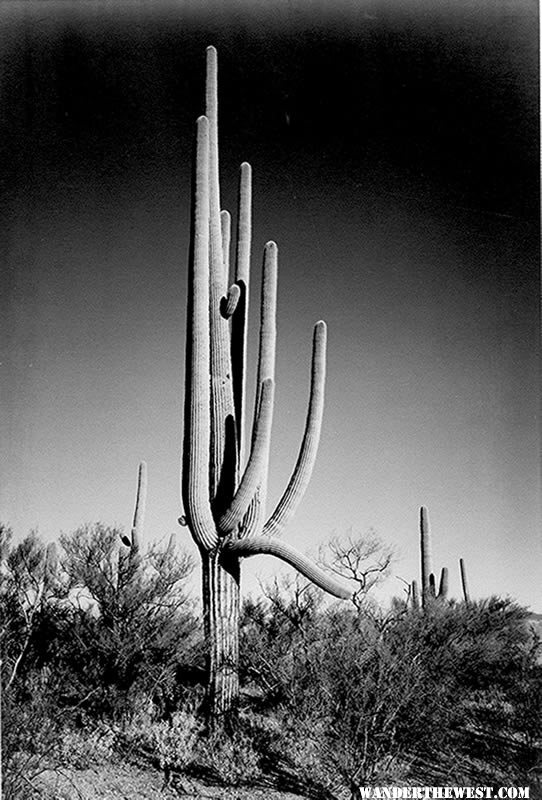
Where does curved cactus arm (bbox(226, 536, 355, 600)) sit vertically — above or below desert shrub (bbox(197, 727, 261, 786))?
above

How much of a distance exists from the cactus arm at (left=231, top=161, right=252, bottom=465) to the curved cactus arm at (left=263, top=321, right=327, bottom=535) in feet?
2.86

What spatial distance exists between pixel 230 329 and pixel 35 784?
235 inches

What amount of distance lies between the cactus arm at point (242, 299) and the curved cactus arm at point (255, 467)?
3.23 feet

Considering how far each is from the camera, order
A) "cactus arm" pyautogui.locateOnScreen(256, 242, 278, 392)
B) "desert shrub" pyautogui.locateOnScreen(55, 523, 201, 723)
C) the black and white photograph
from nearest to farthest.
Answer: the black and white photograph → "desert shrub" pyautogui.locateOnScreen(55, 523, 201, 723) → "cactus arm" pyautogui.locateOnScreen(256, 242, 278, 392)

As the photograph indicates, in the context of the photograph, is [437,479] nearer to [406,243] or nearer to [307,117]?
[406,243]

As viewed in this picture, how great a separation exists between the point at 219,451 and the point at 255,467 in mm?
782

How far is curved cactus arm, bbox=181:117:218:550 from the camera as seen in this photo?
8.28 metres

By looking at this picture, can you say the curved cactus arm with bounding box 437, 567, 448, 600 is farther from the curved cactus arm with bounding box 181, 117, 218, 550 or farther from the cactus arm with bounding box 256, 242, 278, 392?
the curved cactus arm with bounding box 181, 117, 218, 550

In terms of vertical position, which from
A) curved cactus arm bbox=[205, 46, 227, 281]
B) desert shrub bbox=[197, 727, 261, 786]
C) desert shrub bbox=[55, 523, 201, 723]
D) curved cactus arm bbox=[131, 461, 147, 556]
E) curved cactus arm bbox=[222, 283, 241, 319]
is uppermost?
curved cactus arm bbox=[205, 46, 227, 281]

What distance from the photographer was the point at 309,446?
958 cm

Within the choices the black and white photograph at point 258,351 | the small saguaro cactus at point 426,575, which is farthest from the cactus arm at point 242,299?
the small saguaro cactus at point 426,575

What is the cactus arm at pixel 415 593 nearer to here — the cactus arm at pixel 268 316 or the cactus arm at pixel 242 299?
the cactus arm at pixel 242 299

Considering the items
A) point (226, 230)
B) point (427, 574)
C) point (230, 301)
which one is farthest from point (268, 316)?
point (427, 574)

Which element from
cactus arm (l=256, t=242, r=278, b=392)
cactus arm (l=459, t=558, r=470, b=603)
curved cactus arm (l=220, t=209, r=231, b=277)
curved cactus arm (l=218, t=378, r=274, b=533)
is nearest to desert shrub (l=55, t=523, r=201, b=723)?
curved cactus arm (l=218, t=378, r=274, b=533)
